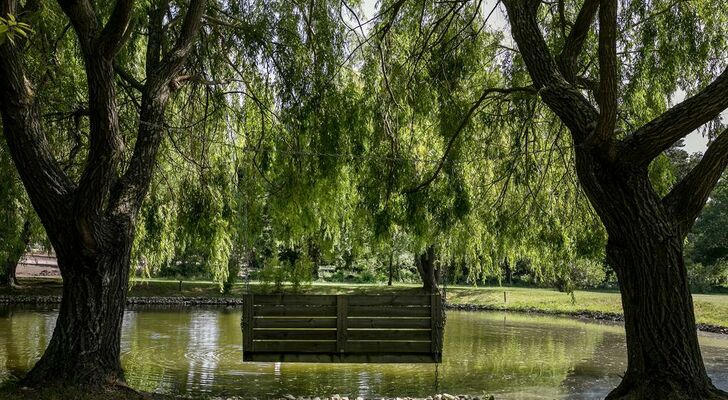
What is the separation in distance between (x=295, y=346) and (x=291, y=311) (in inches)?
13.0

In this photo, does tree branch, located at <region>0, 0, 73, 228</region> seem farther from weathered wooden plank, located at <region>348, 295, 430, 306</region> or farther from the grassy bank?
the grassy bank

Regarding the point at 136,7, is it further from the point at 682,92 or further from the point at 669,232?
the point at 682,92

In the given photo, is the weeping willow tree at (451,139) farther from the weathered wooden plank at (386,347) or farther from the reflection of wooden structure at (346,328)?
the weathered wooden plank at (386,347)

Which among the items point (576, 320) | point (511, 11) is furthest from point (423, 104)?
point (576, 320)

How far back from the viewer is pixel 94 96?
5109 millimetres

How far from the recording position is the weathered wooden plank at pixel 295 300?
6.07m

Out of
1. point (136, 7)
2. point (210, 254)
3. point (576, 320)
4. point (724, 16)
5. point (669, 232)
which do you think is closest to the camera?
point (669, 232)

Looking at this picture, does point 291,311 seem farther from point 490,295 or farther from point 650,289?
point 490,295

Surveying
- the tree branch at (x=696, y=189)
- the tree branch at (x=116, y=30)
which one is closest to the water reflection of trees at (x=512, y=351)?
the tree branch at (x=696, y=189)

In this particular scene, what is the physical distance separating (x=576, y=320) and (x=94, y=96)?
15518mm

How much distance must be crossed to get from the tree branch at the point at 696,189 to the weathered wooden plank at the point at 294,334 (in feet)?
10.3

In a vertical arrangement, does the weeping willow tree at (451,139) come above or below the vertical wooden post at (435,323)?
above

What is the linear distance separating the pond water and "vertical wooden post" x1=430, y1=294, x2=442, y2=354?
37.3 inches

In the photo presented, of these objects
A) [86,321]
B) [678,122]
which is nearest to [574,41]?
[678,122]
